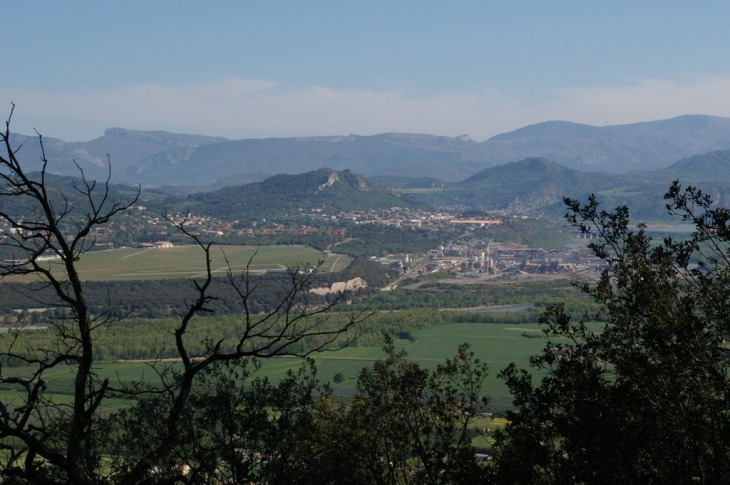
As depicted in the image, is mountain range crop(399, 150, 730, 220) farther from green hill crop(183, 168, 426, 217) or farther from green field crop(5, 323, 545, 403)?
green field crop(5, 323, 545, 403)

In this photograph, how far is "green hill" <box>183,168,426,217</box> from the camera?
106 m

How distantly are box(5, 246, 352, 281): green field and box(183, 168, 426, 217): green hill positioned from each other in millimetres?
Answer: 29923

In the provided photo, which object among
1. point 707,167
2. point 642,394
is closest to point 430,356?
point 642,394

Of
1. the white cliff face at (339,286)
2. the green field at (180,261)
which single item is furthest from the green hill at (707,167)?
the white cliff face at (339,286)

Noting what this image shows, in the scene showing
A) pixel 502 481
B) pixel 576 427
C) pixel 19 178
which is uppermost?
pixel 19 178

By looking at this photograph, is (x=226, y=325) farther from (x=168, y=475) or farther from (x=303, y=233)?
(x=303, y=233)

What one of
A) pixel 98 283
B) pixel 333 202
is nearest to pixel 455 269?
pixel 98 283

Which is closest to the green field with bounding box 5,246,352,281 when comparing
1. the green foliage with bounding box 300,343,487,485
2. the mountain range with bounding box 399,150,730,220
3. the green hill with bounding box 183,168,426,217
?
the green hill with bounding box 183,168,426,217

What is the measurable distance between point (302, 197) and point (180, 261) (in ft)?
173

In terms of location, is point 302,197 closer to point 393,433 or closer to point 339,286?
point 339,286

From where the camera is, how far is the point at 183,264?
201ft

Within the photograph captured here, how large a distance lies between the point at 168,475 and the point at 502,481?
337 cm

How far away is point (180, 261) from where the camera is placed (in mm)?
63375

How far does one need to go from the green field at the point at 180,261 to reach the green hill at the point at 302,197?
1178 inches
